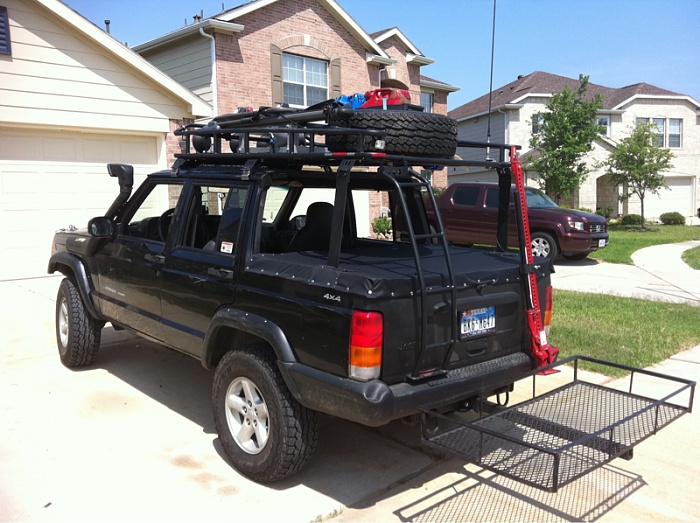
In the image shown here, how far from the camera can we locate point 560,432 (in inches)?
147

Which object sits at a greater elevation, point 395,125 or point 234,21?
point 234,21

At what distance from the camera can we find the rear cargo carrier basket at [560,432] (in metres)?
3.10

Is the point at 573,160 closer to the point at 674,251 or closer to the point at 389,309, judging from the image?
the point at 674,251

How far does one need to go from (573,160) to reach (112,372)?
70.9 ft

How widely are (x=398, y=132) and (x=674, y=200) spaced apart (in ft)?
110

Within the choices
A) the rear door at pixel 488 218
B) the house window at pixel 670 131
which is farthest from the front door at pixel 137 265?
the house window at pixel 670 131

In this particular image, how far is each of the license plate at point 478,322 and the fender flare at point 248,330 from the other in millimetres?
990

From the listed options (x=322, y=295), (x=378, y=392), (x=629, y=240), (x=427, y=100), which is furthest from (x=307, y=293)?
(x=427, y=100)

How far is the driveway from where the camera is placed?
343cm

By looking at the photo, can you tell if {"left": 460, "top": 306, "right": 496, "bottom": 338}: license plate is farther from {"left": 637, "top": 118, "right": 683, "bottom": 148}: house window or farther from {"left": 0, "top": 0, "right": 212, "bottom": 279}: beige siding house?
{"left": 637, "top": 118, "right": 683, "bottom": 148}: house window

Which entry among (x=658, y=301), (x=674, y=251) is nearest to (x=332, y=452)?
(x=658, y=301)

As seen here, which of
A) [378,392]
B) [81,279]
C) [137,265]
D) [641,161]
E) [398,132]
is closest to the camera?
[378,392]

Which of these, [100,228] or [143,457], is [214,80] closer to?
[100,228]

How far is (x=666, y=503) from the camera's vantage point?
11.6 feet
